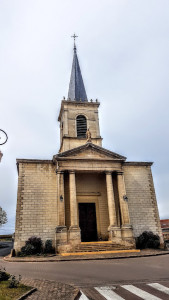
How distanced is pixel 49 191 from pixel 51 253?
477 centimetres

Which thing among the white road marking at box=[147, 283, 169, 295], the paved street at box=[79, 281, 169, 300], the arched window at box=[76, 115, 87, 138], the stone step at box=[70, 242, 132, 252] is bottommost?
the white road marking at box=[147, 283, 169, 295]

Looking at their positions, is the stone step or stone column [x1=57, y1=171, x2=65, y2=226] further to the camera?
stone column [x1=57, y1=171, x2=65, y2=226]

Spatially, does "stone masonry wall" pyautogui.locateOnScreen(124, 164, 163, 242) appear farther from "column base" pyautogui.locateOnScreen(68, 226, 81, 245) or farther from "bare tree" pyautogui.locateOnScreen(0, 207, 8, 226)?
"bare tree" pyautogui.locateOnScreen(0, 207, 8, 226)

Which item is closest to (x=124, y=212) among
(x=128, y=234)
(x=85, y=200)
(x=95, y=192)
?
(x=128, y=234)

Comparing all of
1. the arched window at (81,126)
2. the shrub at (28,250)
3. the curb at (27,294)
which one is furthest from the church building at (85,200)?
the curb at (27,294)

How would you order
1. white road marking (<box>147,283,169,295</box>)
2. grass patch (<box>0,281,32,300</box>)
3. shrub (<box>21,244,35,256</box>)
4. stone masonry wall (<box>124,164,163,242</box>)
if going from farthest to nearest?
stone masonry wall (<box>124,164,163,242</box>), shrub (<box>21,244,35,256</box>), white road marking (<box>147,283,169,295</box>), grass patch (<box>0,281,32,300</box>)

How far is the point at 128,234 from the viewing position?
1678 centimetres

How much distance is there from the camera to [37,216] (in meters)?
17.2

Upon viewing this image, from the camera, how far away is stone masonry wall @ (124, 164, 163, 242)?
18.8 metres

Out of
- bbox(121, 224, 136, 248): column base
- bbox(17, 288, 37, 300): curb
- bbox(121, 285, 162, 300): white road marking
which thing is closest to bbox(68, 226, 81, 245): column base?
bbox(121, 224, 136, 248): column base

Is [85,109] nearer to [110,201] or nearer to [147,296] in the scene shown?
[110,201]

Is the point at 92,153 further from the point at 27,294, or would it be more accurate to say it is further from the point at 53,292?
the point at 27,294

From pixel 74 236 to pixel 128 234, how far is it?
421cm

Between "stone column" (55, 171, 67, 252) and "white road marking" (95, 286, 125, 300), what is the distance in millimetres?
9841
